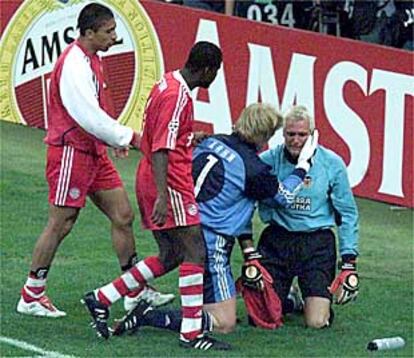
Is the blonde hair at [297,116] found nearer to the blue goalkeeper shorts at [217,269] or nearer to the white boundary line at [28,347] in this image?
the blue goalkeeper shorts at [217,269]

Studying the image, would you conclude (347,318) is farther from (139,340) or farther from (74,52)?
(74,52)

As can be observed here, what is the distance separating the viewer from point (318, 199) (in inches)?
381

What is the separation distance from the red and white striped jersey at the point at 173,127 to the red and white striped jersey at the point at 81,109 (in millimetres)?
357

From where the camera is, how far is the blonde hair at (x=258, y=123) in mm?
9109

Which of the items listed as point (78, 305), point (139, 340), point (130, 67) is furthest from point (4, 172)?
point (139, 340)

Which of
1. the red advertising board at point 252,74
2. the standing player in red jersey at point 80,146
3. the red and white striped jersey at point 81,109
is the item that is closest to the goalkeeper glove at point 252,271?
the standing player in red jersey at point 80,146

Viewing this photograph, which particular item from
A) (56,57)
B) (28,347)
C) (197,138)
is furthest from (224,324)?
(56,57)

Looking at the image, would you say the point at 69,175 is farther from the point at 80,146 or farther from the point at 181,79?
the point at 181,79

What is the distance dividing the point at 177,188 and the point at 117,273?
2137 millimetres

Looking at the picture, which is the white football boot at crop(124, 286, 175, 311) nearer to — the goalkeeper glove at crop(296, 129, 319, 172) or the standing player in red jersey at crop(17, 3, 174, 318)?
the standing player in red jersey at crop(17, 3, 174, 318)

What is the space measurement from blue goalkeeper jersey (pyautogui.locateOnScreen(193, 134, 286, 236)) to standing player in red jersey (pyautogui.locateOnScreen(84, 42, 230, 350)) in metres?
0.37

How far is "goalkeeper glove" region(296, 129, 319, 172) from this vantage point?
31.2 ft

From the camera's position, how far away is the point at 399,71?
13.0 m

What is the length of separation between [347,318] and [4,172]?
5259 millimetres
